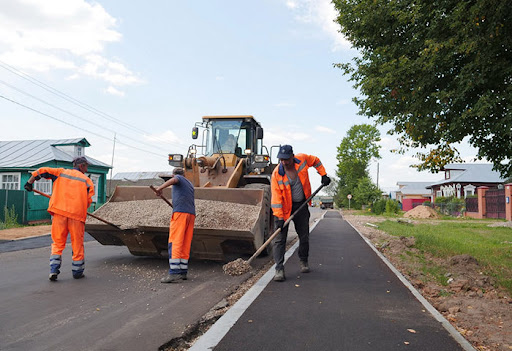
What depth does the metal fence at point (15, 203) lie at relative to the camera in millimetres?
16750

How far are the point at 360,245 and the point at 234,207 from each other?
5.17m

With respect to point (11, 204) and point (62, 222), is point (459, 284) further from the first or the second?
point (11, 204)

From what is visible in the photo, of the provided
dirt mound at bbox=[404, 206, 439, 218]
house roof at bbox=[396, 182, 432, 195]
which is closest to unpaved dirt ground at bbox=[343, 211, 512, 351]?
dirt mound at bbox=[404, 206, 439, 218]

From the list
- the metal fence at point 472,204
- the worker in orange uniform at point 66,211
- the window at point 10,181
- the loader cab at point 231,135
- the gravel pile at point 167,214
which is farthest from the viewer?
the metal fence at point 472,204

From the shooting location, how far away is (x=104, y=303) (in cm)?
455

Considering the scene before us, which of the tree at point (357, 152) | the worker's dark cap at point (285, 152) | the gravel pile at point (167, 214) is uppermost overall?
the tree at point (357, 152)

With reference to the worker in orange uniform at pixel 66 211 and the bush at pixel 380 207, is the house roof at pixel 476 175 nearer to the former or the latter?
the bush at pixel 380 207

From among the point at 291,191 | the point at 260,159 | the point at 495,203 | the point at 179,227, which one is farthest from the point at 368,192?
the point at 179,227

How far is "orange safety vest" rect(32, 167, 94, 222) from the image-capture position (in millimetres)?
5977

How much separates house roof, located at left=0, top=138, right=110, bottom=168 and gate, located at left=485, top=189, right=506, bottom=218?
2635 centimetres

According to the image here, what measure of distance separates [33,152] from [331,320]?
76.4ft

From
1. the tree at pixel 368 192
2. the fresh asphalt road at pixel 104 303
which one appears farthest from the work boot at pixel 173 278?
the tree at pixel 368 192

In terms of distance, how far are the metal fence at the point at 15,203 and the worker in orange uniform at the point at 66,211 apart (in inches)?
501

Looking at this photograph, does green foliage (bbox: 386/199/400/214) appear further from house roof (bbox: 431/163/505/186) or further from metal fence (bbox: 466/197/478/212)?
house roof (bbox: 431/163/505/186)
